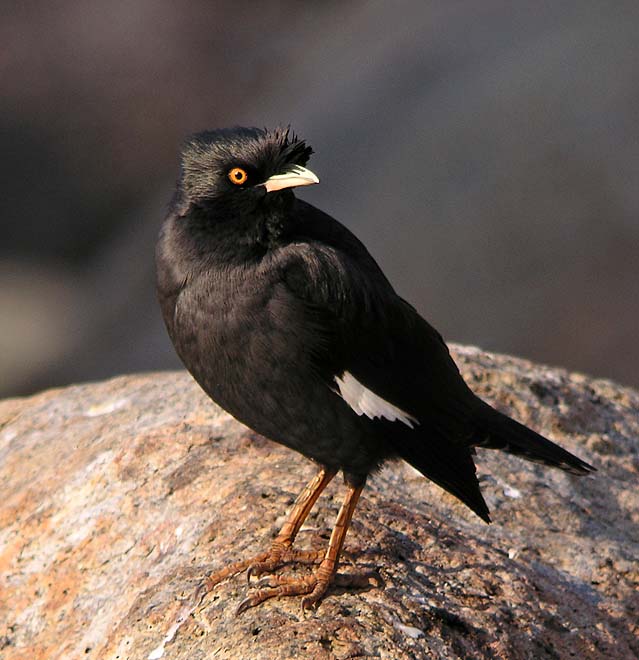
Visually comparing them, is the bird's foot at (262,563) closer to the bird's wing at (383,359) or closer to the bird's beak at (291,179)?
the bird's wing at (383,359)

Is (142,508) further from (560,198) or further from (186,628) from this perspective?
(560,198)

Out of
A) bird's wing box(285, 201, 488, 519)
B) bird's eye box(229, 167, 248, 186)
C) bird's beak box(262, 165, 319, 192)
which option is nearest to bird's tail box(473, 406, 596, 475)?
bird's wing box(285, 201, 488, 519)

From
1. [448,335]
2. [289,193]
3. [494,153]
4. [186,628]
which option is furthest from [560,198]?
[186,628]

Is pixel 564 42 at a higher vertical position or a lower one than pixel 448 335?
higher

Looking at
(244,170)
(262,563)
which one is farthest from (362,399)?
(244,170)

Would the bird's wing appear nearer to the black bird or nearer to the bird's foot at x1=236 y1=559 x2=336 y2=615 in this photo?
the black bird

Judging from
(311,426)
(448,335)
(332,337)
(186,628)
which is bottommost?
(448,335)
